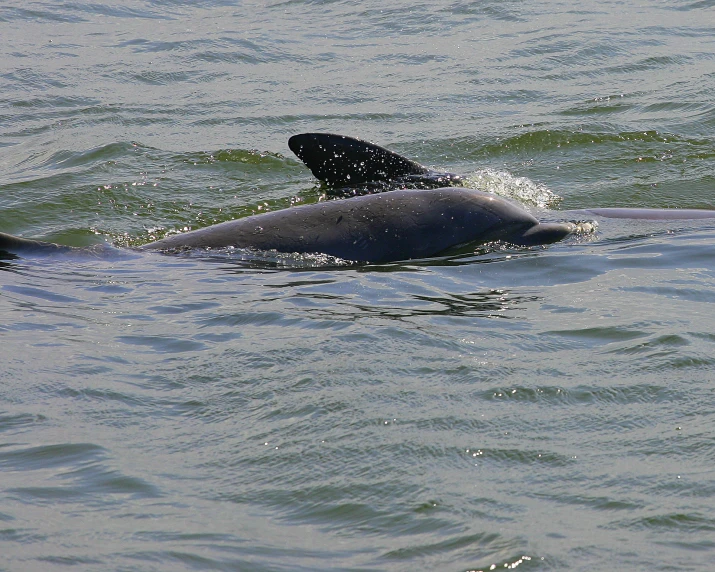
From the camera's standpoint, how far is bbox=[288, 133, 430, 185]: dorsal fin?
7406 millimetres

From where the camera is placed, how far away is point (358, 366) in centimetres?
445

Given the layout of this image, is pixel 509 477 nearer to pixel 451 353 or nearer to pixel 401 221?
pixel 451 353

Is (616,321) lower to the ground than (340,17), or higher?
lower

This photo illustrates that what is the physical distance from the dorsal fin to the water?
43.5 inches

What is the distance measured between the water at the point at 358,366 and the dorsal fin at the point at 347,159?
1.10 meters

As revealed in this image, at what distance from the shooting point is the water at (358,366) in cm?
312

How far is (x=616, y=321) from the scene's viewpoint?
197 inches

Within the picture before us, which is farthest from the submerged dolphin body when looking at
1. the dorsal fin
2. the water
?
the dorsal fin

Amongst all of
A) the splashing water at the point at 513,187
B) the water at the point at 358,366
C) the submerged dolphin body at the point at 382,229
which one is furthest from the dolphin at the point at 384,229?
the splashing water at the point at 513,187

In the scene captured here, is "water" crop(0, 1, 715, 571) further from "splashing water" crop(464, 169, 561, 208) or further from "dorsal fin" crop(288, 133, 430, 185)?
"dorsal fin" crop(288, 133, 430, 185)

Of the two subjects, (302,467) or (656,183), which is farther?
(656,183)

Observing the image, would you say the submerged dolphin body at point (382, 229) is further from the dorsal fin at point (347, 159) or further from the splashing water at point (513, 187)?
the splashing water at point (513, 187)

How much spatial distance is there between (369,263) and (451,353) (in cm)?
179

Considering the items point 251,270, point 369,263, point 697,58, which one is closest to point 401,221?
point 369,263
